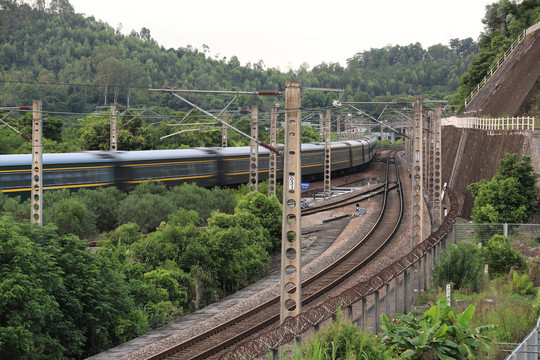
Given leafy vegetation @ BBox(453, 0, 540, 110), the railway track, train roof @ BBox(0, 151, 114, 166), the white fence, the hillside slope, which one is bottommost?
the railway track

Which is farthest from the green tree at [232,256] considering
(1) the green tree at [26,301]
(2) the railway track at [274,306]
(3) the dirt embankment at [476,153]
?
(3) the dirt embankment at [476,153]

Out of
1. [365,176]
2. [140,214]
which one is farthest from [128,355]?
[365,176]

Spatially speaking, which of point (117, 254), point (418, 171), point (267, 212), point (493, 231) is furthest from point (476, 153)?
point (117, 254)

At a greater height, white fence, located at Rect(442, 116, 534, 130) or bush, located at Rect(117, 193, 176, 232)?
white fence, located at Rect(442, 116, 534, 130)

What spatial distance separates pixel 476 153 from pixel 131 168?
930 inches

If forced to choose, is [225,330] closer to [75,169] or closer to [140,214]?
[140,214]

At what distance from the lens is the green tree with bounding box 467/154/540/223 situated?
33438mm

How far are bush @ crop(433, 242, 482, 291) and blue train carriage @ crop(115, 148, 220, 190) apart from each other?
78.1 ft

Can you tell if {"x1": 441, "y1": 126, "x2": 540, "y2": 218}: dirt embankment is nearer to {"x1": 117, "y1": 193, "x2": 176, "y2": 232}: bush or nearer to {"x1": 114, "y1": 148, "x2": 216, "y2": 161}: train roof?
{"x1": 114, "y1": 148, "x2": 216, "y2": 161}: train roof

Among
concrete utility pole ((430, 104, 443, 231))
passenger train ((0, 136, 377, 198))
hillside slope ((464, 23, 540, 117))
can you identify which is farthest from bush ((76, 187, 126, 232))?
hillside slope ((464, 23, 540, 117))

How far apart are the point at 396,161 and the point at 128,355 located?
272 ft

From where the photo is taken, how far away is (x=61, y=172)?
37562 millimetres

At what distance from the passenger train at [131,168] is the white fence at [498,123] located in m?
15.4

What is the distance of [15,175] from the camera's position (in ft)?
115
